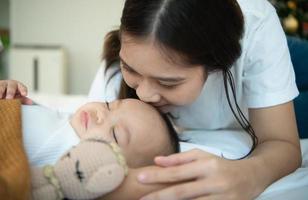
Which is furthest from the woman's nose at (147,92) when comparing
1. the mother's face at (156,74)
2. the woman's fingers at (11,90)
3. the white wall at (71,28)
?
the white wall at (71,28)

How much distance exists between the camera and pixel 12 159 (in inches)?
23.7

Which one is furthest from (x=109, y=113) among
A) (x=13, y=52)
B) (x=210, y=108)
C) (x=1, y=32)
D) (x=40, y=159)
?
(x=1, y=32)

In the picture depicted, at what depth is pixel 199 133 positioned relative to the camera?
1.20m

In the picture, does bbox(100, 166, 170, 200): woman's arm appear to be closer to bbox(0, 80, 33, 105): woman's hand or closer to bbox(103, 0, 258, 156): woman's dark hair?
bbox(103, 0, 258, 156): woman's dark hair

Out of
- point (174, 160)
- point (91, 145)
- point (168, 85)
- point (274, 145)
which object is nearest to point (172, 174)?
point (174, 160)

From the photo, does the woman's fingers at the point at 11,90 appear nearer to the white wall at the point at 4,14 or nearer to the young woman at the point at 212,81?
the young woman at the point at 212,81

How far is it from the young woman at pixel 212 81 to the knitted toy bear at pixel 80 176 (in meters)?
0.06

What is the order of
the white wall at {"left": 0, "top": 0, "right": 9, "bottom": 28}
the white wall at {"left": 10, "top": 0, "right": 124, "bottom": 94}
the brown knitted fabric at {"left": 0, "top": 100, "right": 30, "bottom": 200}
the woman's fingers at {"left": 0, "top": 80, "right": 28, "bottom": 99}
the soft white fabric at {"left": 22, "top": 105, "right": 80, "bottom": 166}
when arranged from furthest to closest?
the white wall at {"left": 0, "top": 0, "right": 9, "bottom": 28}
the white wall at {"left": 10, "top": 0, "right": 124, "bottom": 94}
the woman's fingers at {"left": 0, "top": 80, "right": 28, "bottom": 99}
the soft white fabric at {"left": 22, "top": 105, "right": 80, "bottom": 166}
the brown knitted fabric at {"left": 0, "top": 100, "right": 30, "bottom": 200}

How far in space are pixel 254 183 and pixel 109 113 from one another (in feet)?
1.09

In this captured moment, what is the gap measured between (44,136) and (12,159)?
0.59 ft

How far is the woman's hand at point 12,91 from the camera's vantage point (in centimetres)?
96

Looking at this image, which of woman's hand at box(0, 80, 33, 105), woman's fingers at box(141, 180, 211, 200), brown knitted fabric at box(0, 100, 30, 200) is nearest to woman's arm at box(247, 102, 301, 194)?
woman's fingers at box(141, 180, 211, 200)

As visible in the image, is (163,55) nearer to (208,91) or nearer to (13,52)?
(208,91)

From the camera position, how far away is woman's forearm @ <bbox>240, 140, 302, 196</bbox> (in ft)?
2.54
